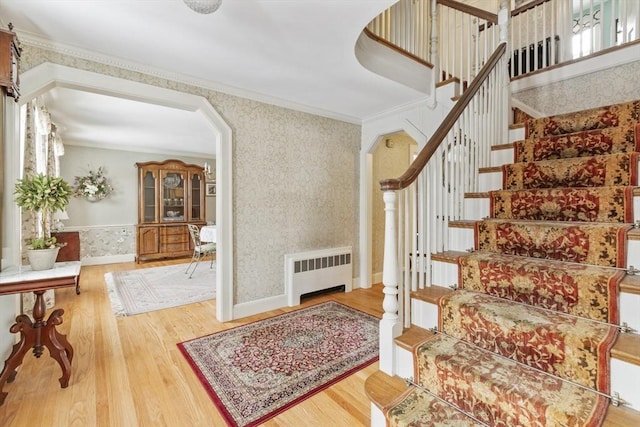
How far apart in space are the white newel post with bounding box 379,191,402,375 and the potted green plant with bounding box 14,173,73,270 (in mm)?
2039

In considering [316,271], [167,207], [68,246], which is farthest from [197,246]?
[316,271]

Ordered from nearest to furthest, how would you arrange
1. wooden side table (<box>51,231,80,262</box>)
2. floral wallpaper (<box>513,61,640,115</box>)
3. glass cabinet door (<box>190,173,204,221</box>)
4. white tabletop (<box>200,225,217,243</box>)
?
floral wallpaper (<box>513,61,640,115</box>) < wooden side table (<box>51,231,80,262</box>) < white tabletop (<box>200,225,217,243</box>) < glass cabinet door (<box>190,173,204,221</box>)

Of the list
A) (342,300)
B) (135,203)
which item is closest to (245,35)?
(342,300)

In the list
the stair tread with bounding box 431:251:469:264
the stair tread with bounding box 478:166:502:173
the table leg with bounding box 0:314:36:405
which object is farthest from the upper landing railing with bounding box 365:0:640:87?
the table leg with bounding box 0:314:36:405

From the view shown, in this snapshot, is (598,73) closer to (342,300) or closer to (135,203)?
(342,300)

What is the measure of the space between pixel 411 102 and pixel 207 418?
356 centimetres

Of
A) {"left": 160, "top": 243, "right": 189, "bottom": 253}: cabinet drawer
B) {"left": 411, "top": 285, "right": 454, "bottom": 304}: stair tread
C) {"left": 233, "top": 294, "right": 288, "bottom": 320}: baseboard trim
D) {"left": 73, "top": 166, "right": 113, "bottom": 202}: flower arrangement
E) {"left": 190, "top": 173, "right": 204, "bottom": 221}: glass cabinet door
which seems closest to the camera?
{"left": 411, "top": 285, "right": 454, "bottom": 304}: stair tread

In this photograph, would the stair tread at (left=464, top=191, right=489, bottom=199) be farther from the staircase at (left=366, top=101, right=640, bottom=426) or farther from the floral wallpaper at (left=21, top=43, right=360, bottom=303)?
the floral wallpaper at (left=21, top=43, right=360, bottom=303)

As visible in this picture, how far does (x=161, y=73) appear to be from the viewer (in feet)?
8.68

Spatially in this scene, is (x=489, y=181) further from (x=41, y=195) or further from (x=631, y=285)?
(x=41, y=195)

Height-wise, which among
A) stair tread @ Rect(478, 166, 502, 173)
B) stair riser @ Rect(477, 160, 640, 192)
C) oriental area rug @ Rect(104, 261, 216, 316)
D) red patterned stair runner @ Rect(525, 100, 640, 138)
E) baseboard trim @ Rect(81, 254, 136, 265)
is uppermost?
red patterned stair runner @ Rect(525, 100, 640, 138)

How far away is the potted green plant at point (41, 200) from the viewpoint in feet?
6.05

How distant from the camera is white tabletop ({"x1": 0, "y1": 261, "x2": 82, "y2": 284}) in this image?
1.69 meters

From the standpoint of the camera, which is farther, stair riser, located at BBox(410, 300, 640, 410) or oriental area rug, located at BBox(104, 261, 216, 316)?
oriental area rug, located at BBox(104, 261, 216, 316)
